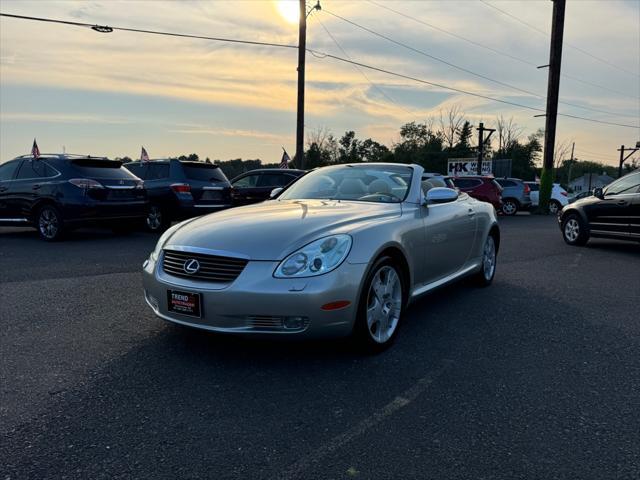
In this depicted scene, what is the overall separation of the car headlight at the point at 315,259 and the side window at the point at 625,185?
8601mm

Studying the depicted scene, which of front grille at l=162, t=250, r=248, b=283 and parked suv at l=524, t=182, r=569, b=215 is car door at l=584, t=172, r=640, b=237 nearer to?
front grille at l=162, t=250, r=248, b=283

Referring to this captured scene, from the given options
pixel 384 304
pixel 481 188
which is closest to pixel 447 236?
pixel 384 304

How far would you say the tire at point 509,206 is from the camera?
21812 mm

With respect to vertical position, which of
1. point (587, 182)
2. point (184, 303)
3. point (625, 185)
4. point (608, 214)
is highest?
point (625, 185)

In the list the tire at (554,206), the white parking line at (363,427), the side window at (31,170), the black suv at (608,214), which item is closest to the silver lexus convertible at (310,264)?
the white parking line at (363,427)

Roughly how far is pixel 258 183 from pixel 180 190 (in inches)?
124

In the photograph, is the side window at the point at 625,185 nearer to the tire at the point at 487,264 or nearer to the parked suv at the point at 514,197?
the tire at the point at 487,264

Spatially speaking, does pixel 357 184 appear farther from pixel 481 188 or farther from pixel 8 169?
pixel 481 188

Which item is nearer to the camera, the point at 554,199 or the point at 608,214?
the point at 608,214

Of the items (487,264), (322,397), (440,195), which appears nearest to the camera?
(322,397)

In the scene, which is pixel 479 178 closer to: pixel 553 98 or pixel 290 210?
pixel 553 98

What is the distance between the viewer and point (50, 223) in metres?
10.1

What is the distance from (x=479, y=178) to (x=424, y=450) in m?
17.4

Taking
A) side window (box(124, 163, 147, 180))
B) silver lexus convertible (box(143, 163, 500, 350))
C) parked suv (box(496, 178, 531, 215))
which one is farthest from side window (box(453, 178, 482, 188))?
silver lexus convertible (box(143, 163, 500, 350))
